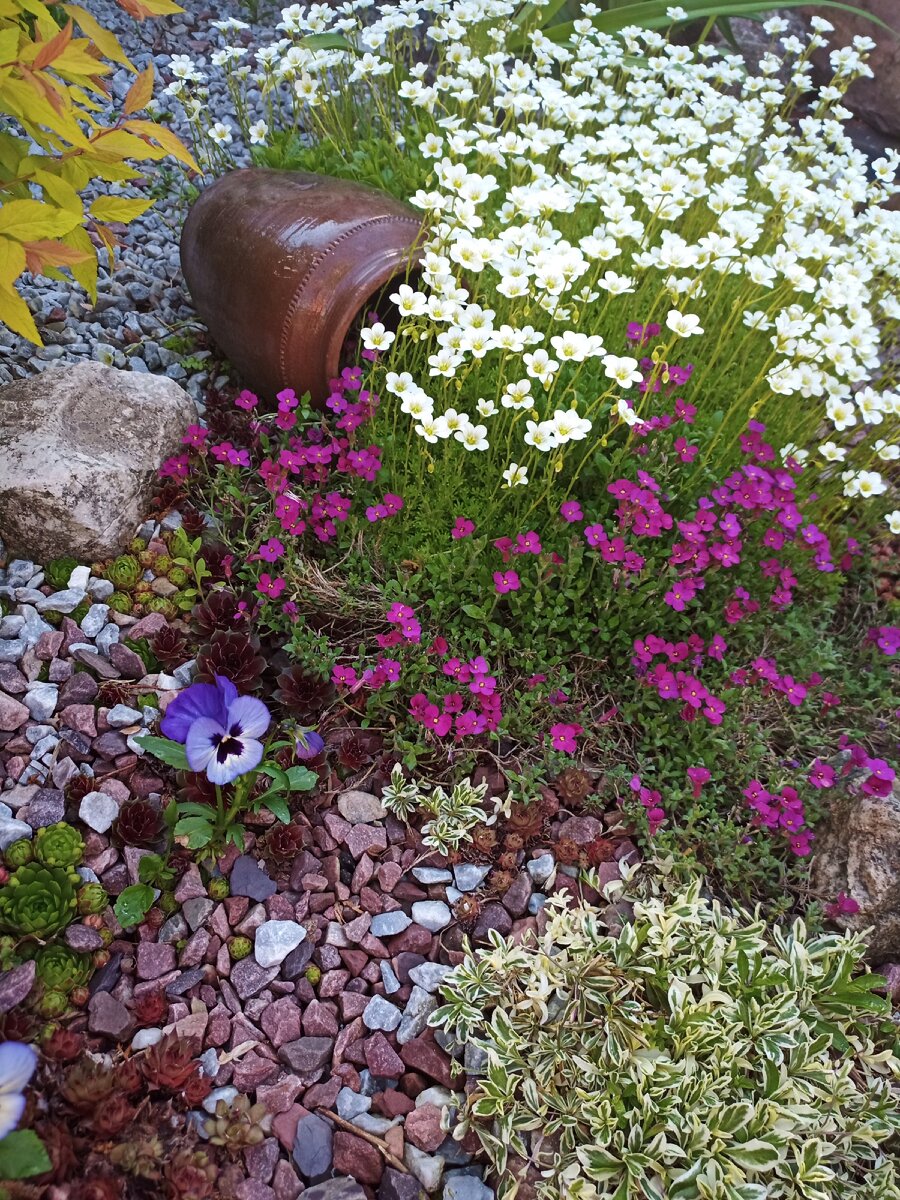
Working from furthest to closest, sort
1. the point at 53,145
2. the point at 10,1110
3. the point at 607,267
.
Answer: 1. the point at 607,267
2. the point at 53,145
3. the point at 10,1110

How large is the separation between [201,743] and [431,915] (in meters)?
0.73

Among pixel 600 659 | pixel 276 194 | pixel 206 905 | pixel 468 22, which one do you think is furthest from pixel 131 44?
pixel 206 905

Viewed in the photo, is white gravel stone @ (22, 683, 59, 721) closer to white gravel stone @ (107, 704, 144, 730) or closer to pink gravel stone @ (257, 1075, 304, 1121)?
white gravel stone @ (107, 704, 144, 730)

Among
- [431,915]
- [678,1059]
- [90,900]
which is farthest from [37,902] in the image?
[678,1059]

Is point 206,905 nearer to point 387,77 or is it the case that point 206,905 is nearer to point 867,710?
point 867,710

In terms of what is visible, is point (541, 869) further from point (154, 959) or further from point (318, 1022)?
point (154, 959)

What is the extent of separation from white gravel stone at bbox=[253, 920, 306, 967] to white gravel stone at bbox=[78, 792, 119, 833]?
17.6 inches

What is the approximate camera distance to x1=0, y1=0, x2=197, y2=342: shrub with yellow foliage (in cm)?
175

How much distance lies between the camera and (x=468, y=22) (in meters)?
3.85

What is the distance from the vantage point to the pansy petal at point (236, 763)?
6.42ft

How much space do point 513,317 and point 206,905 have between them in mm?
1782

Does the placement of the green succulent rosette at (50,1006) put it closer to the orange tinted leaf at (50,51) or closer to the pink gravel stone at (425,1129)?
the pink gravel stone at (425,1129)

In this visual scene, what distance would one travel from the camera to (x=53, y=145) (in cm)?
238

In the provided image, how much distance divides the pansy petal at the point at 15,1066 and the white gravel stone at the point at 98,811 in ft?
2.38
